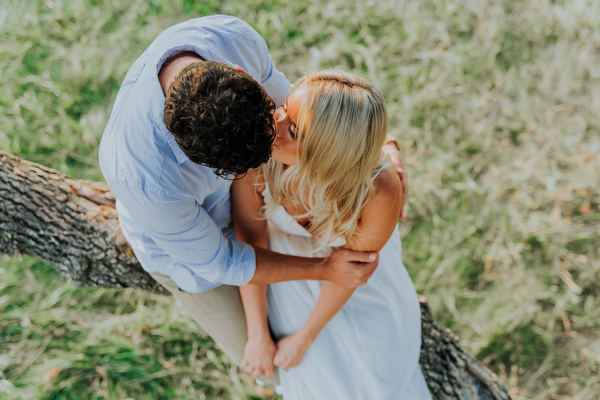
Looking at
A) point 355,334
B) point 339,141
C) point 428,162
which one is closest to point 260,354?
point 355,334

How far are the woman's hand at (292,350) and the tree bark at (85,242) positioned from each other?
0.71 metres

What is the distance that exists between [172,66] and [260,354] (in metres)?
1.62

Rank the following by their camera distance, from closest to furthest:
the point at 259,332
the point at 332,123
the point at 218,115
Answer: the point at 218,115, the point at 332,123, the point at 259,332

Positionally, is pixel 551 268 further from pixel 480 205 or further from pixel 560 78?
pixel 560 78

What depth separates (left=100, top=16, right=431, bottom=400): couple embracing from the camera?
1494 millimetres

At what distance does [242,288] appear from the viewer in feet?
7.62

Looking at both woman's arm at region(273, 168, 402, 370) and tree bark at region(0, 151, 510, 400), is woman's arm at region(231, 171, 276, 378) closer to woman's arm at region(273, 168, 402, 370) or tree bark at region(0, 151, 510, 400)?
woman's arm at region(273, 168, 402, 370)

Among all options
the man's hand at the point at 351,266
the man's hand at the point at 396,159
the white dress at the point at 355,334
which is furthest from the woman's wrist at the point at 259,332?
the man's hand at the point at 396,159

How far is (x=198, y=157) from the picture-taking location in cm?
149

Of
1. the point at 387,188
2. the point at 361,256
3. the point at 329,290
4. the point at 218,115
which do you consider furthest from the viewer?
the point at 329,290

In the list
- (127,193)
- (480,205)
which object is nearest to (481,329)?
(480,205)

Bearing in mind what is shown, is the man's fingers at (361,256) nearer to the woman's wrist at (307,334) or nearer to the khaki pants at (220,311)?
the woman's wrist at (307,334)

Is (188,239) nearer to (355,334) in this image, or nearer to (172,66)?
(172,66)

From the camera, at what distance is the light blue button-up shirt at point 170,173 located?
5.29ft
